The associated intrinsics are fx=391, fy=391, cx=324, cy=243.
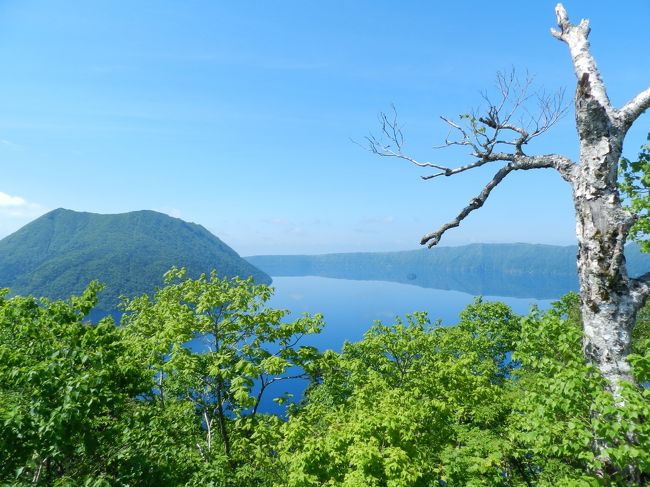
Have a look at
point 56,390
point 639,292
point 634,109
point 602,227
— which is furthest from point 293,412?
point 634,109

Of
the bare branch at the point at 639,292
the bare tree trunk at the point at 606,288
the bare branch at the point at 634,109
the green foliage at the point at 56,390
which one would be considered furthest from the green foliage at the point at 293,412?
the bare branch at the point at 634,109

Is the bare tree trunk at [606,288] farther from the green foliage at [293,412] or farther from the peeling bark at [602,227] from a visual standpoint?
the green foliage at [293,412]

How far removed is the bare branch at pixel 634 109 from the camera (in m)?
9.43

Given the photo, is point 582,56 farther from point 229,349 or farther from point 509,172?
point 229,349

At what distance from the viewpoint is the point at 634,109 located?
9.45m

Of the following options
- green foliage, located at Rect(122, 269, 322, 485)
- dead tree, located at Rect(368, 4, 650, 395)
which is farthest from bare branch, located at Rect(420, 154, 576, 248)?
green foliage, located at Rect(122, 269, 322, 485)

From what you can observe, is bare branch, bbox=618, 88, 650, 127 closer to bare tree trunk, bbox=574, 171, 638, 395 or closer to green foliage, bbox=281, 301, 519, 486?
bare tree trunk, bbox=574, 171, 638, 395

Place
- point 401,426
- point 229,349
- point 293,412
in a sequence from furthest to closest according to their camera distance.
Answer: point 229,349 < point 293,412 < point 401,426

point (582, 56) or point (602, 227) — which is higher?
point (582, 56)

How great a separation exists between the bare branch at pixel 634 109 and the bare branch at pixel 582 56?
0.97 ft

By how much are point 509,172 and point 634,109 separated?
3313mm

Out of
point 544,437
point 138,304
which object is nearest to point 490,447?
point 544,437

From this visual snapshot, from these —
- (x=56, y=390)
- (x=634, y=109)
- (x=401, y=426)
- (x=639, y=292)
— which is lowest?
(x=401, y=426)

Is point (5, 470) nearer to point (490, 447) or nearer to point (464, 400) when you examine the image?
point (490, 447)
